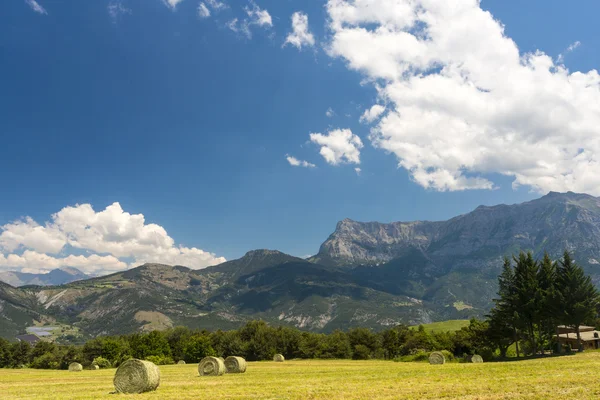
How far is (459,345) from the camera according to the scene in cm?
8800

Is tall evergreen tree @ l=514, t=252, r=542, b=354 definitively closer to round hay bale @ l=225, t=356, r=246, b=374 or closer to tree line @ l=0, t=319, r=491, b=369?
tree line @ l=0, t=319, r=491, b=369

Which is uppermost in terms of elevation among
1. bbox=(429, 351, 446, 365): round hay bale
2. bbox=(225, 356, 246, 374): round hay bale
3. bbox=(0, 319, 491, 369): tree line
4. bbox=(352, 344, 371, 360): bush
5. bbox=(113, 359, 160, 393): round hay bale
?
bbox=(113, 359, 160, 393): round hay bale

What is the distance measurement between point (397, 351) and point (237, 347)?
46276 millimetres

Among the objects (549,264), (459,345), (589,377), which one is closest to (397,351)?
(459,345)

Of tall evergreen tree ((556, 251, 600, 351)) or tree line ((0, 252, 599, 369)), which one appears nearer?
tall evergreen tree ((556, 251, 600, 351))

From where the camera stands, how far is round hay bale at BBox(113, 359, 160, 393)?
26.7 meters

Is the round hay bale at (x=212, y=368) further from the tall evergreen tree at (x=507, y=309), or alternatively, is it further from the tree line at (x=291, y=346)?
the tall evergreen tree at (x=507, y=309)

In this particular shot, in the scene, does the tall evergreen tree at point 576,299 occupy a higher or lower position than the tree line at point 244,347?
higher

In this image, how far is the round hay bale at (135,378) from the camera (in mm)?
26723

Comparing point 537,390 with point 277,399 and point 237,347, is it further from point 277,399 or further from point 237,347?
point 237,347

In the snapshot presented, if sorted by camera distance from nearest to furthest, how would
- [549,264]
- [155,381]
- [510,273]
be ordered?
[155,381] → [549,264] → [510,273]

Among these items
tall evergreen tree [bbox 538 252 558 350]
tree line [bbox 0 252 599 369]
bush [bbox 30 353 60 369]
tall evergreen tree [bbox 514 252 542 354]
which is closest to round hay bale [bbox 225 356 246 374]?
tree line [bbox 0 252 599 369]

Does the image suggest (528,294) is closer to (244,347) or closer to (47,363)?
(244,347)

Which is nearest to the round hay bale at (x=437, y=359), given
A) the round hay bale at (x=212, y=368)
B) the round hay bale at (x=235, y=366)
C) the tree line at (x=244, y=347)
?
the round hay bale at (x=235, y=366)
